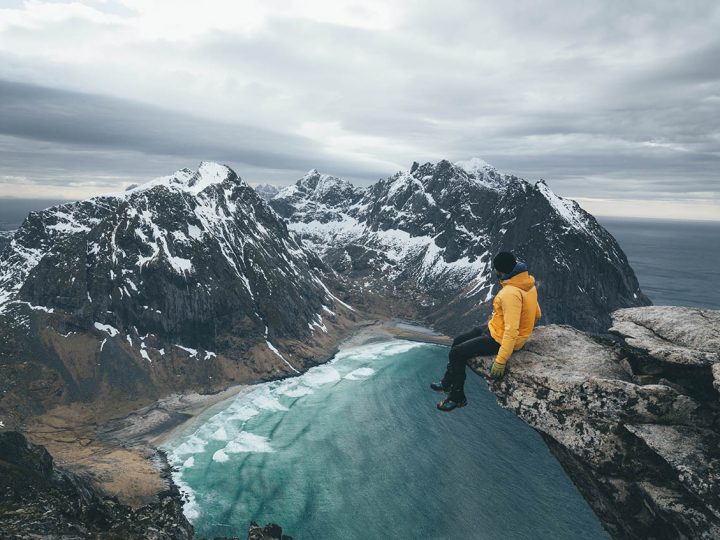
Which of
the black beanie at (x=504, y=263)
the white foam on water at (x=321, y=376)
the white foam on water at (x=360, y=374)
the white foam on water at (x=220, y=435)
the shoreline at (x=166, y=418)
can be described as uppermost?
the black beanie at (x=504, y=263)

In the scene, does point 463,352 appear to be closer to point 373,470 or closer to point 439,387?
point 439,387

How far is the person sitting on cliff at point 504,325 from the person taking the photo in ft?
48.8

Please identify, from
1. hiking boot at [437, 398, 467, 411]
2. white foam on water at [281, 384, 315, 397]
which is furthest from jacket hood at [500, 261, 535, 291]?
white foam on water at [281, 384, 315, 397]

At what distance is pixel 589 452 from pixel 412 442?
10583cm

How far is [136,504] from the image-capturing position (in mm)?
82875

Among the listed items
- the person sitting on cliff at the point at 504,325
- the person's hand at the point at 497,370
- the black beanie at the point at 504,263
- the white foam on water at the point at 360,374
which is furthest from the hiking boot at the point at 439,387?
the white foam on water at the point at 360,374

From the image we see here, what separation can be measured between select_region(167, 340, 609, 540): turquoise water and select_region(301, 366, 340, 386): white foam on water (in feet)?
36.8

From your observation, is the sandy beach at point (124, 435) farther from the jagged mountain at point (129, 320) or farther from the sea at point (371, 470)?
the jagged mountain at point (129, 320)

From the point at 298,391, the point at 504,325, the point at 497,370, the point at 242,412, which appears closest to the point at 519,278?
the point at 504,325

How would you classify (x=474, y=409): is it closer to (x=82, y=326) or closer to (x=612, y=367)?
(x=612, y=367)

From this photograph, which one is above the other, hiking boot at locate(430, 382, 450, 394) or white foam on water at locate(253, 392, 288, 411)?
hiking boot at locate(430, 382, 450, 394)

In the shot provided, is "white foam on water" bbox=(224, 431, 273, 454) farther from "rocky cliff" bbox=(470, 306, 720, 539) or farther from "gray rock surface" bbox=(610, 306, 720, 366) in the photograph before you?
"gray rock surface" bbox=(610, 306, 720, 366)

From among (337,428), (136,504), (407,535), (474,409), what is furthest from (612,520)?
(474,409)

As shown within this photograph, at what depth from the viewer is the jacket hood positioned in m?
15.5
